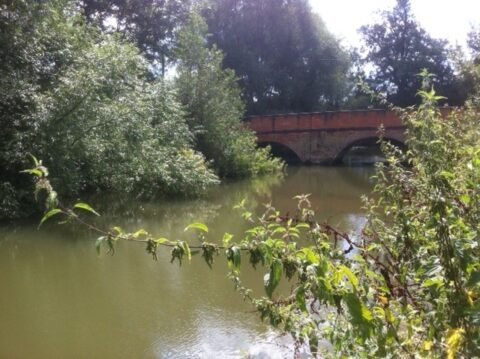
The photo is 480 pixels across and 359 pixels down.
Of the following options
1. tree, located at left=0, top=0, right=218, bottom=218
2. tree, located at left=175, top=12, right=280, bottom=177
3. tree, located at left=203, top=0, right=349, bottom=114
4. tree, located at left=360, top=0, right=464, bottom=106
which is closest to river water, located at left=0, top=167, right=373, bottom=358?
tree, located at left=0, top=0, right=218, bottom=218

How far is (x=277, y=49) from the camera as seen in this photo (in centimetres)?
3322

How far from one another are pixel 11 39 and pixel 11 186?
2724 mm

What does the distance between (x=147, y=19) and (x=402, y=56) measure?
21.6 metres

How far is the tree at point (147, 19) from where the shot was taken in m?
23.5

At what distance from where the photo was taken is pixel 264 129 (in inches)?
1101

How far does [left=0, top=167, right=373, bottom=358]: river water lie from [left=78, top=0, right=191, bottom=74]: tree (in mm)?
16742

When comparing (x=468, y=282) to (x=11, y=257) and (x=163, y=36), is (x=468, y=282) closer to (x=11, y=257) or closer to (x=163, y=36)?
(x=11, y=257)

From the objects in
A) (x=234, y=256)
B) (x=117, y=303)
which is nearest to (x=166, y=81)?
(x=117, y=303)

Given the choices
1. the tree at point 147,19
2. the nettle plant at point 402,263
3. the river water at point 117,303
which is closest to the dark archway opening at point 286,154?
the tree at point 147,19

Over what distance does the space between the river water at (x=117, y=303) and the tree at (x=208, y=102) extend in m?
9.99

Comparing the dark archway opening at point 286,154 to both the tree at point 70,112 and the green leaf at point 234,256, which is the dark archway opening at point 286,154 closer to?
the tree at point 70,112

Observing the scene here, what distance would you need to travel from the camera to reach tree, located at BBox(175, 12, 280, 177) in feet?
63.4

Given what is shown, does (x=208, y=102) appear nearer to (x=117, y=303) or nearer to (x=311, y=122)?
(x=311, y=122)

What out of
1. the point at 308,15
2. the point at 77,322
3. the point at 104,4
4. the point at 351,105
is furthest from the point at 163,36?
the point at 77,322
